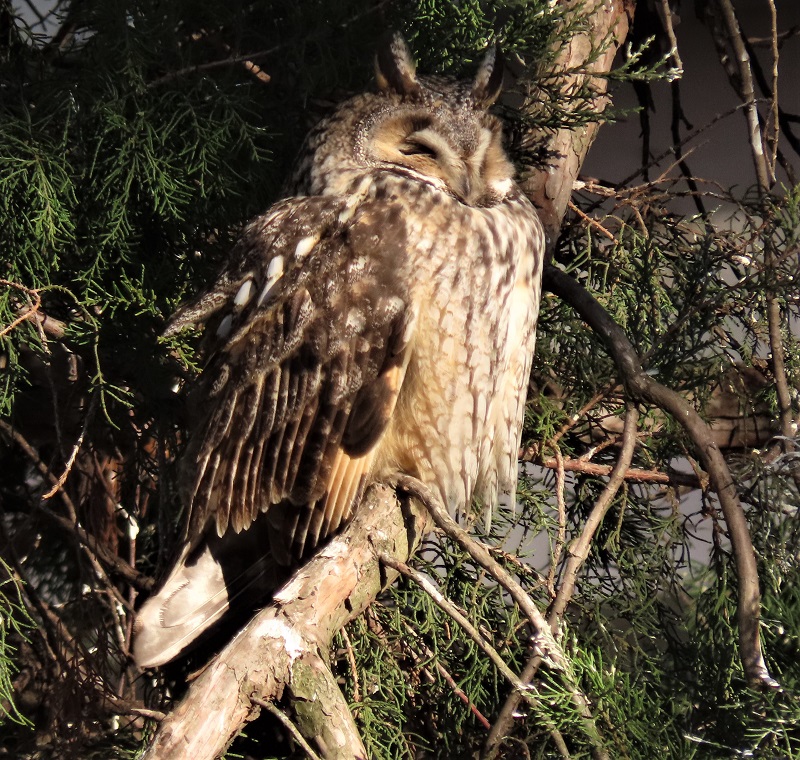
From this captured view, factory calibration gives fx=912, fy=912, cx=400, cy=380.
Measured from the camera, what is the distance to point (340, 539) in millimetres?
1366

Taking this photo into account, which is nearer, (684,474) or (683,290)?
(683,290)

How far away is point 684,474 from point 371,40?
0.99 meters

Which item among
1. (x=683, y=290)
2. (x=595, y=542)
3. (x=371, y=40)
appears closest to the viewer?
(x=683, y=290)

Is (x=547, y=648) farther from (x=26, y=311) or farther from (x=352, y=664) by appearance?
(x=26, y=311)

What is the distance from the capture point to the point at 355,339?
1.46m

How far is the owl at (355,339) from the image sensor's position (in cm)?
147

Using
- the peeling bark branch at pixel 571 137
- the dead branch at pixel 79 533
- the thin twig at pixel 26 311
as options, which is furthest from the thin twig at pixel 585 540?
the thin twig at pixel 26 311

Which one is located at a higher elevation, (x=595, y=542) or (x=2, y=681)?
(x=595, y=542)

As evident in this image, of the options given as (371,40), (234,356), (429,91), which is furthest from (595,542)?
(371,40)

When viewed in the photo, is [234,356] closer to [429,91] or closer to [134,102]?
[134,102]

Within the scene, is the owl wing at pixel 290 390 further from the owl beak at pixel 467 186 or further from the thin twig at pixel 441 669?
the thin twig at pixel 441 669

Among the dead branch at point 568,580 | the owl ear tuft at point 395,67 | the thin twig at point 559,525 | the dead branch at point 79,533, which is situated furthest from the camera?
the dead branch at point 79,533

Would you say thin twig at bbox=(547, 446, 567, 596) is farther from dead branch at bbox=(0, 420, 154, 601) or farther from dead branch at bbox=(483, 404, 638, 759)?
dead branch at bbox=(0, 420, 154, 601)

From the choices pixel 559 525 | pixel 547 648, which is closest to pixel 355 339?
pixel 559 525
